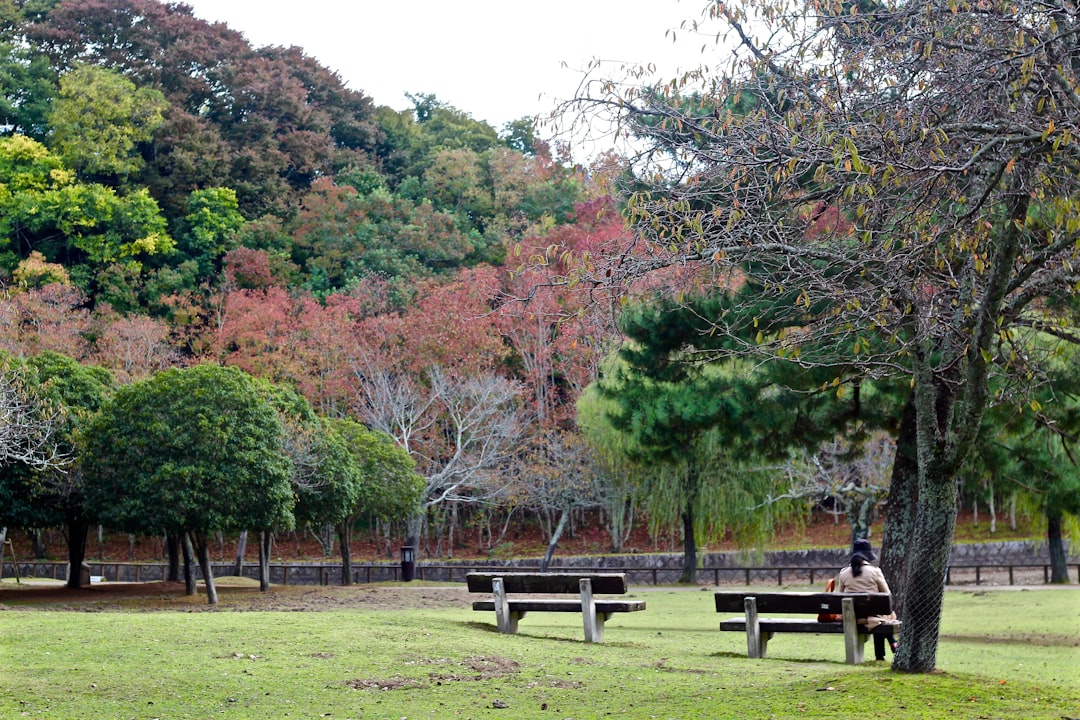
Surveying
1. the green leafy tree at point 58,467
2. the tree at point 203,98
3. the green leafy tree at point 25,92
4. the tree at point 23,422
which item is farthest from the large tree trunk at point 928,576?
the green leafy tree at point 25,92

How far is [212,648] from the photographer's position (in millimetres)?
9406

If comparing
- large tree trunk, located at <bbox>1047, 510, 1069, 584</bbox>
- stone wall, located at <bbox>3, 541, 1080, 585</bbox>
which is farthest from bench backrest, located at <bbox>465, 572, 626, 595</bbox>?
large tree trunk, located at <bbox>1047, 510, 1069, 584</bbox>

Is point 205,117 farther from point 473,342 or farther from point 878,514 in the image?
point 878,514

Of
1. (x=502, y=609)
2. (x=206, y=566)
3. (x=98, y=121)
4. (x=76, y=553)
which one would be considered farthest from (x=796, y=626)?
(x=98, y=121)

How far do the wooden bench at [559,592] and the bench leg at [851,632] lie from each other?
2.23 metres

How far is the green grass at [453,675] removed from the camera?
6793 mm

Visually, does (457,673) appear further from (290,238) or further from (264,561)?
(290,238)

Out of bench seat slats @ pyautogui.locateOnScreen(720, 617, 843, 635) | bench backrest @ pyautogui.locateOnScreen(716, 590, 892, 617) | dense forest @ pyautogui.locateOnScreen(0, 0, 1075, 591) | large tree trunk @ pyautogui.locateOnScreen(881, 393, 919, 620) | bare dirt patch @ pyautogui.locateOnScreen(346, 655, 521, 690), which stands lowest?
bare dirt patch @ pyautogui.locateOnScreen(346, 655, 521, 690)

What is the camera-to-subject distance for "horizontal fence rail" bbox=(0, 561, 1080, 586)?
97.9 feet

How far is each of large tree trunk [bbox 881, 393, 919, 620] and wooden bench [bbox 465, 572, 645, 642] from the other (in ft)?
11.8

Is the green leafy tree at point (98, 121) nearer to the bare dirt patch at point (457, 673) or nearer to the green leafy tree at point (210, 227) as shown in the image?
the green leafy tree at point (210, 227)

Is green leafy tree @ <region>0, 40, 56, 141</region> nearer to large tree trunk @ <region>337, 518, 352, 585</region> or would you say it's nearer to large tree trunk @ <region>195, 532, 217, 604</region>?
large tree trunk @ <region>337, 518, 352, 585</region>

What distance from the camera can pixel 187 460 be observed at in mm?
19125

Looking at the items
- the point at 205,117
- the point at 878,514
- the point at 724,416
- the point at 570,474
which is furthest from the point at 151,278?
the point at 724,416
